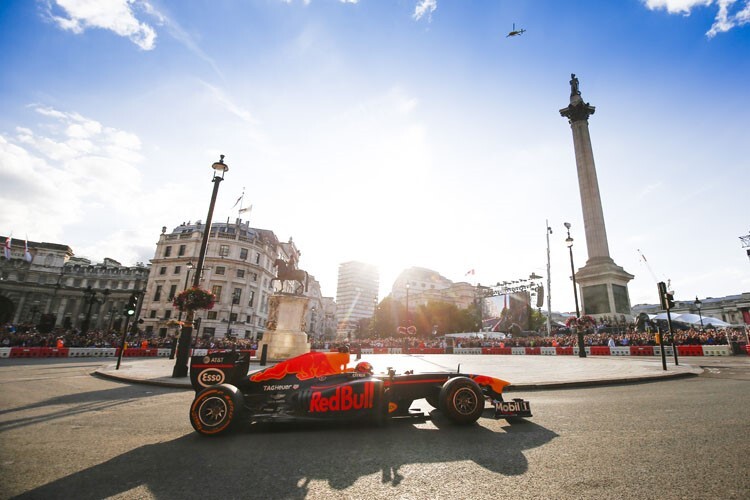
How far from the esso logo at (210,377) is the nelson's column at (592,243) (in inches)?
1375

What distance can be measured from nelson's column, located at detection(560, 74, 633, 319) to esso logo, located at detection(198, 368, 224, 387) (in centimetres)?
3494

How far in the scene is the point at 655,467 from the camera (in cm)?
352

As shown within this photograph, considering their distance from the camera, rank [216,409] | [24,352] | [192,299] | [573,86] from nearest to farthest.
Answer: [216,409] → [192,299] → [24,352] → [573,86]

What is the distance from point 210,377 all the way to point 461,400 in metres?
4.22

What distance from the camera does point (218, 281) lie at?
54.7 metres

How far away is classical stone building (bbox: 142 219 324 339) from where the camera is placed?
5322 centimetres

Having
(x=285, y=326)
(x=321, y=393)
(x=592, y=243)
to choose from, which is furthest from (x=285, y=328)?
(x=592, y=243)

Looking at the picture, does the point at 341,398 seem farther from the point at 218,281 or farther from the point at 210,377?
the point at 218,281

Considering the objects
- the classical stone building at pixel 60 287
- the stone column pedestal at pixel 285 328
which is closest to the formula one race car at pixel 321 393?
the stone column pedestal at pixel 285 328

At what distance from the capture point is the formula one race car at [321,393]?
5160 millimetres

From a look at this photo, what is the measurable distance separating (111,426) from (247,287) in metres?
54.5

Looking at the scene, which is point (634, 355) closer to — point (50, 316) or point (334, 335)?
point (50, 316)

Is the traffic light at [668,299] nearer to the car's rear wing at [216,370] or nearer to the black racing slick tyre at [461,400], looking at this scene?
the black racing slick tyre at [461,400]

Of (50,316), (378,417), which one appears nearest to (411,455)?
(378,417)
